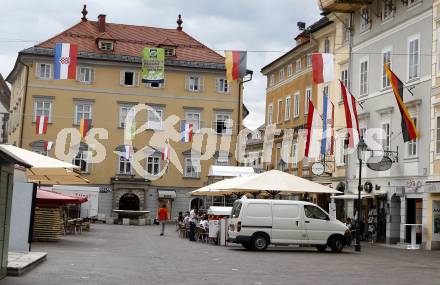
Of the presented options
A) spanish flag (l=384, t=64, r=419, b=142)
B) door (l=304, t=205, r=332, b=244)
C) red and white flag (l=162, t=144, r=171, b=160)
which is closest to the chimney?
red and white flag (l=162, t=144, r=171, b=160)

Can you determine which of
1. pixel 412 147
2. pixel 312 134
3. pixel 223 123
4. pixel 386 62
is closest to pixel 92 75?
pixel 223 123

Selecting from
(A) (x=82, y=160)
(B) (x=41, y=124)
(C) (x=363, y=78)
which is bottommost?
(A) (x=82, y=160)

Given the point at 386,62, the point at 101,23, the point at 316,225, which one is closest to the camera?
the point at 316,225

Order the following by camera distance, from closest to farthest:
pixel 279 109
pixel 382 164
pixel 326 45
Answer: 1. pixel 382 164
2. pixel 326 45
3. pixel 279 109

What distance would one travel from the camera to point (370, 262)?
76.8 ft

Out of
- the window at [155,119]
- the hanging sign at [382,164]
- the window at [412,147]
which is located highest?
the window at [155,119]

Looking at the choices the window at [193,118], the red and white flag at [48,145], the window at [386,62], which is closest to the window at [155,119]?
the window at [193,118]

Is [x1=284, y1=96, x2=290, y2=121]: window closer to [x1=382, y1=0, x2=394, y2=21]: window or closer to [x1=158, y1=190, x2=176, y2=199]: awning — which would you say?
[x1=382, y1=0, x2=394, y2=21]: window

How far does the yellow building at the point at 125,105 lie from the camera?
6594 cm

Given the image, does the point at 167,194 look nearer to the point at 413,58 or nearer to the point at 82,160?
the point at 82,160

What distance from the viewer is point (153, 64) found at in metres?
33.3

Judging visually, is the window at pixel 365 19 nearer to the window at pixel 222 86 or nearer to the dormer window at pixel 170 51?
the window at pixel 222 86

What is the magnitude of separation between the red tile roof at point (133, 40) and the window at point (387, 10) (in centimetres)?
3310

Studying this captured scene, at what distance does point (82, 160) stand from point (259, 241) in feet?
135
